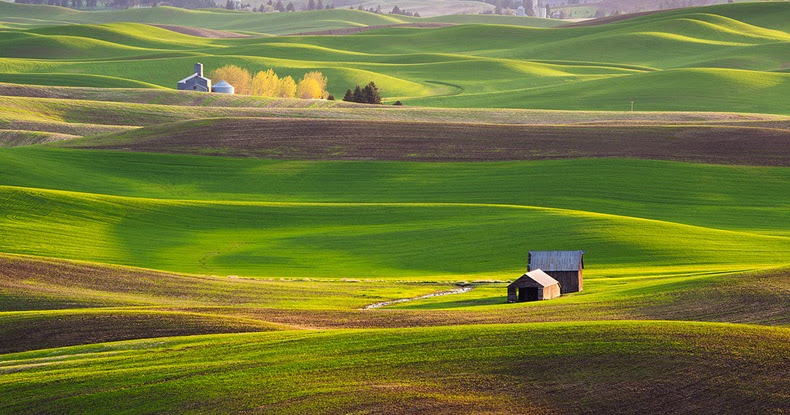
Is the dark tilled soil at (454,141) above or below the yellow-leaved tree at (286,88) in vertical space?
above

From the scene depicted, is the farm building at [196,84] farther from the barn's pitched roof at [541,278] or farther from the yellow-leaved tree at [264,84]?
the barn's pitched roof at [541,278]

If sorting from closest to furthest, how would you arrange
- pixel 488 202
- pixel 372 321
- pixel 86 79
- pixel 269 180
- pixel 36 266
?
1. pixel 372 321
2. pixel 36 266
3. pixel 488 202
4. pixel 269 180
5. pixel 86 79

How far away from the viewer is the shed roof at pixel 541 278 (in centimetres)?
4303

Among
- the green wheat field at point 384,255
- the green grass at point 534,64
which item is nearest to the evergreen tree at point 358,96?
the green grass at point 534,64

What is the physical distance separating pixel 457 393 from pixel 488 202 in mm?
40992

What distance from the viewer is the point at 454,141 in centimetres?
7850

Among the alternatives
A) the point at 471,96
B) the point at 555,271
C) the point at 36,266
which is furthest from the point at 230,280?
the point at 471,96

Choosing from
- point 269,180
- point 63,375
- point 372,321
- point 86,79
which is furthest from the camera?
point 86,79

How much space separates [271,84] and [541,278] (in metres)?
99.7

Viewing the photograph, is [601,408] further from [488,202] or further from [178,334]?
[488,202]

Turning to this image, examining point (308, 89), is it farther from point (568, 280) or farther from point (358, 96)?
point (568, 280)

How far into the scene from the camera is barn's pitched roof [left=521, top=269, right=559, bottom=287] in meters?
43.1

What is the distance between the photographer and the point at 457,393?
2458 cm

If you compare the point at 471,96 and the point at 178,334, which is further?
the point at 471,96
